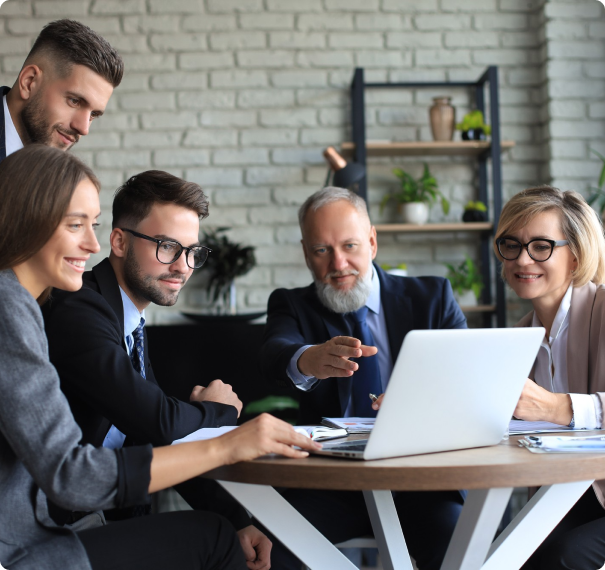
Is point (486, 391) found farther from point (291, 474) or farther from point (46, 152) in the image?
point (46, 152)

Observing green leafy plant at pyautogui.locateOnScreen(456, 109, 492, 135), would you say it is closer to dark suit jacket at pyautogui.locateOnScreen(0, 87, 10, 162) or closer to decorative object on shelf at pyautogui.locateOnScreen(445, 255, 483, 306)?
decorative object on shelf at pyautogui.locateOnScreen(445, 255, 483, 306)

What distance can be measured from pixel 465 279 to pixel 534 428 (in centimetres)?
211

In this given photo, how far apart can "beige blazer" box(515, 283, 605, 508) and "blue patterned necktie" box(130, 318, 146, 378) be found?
1.11 metres

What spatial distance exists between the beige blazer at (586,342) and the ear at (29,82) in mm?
1703

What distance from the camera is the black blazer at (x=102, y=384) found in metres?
1.32

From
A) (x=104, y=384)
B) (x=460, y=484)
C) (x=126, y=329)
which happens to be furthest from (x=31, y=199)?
(x=460, y=484)

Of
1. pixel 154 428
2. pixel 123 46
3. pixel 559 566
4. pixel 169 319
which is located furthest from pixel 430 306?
pixel 123 46

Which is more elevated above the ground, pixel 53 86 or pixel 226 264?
pixel 53 86

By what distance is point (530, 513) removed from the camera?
1188 millimetres

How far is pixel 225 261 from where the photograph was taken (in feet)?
11.4

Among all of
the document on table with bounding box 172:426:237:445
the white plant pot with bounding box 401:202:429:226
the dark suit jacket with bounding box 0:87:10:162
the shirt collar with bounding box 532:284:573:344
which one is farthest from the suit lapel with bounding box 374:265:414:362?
the white plant pot with bounding box 401:202:429:226

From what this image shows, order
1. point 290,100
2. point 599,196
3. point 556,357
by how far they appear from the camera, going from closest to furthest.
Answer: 1. point 556,357
2. point 599,196
3. point 290,100

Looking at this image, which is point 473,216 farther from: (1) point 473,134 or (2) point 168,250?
(2) point 168,250

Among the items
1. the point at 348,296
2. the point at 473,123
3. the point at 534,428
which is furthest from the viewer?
the point at 473,123
